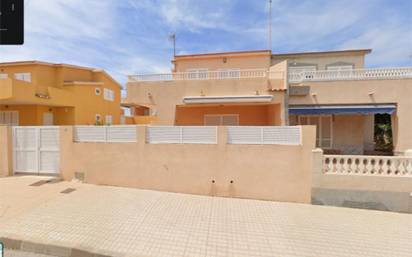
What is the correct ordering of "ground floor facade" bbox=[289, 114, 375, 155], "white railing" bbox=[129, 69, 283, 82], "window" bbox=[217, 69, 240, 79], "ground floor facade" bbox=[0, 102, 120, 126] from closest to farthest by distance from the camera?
"white railing" bbox=[129, 69, 283, 82]
"window" bbox=[217, 69, 240, 79]
"ground floor facade" bbox=[289, 114, 375, 155]
"ground floor facade" bbox=[0, 102, 120, 126]

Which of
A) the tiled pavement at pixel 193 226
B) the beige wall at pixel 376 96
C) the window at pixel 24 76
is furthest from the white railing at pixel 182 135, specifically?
the window at pixel 24 76

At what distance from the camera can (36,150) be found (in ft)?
28.6

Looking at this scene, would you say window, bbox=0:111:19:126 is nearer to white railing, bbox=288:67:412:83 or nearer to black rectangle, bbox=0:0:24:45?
black rectangle, bbox=0:0:24:45

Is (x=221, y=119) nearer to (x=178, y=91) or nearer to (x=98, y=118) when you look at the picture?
(x=178, y=91)

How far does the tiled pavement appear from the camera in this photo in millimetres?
4387

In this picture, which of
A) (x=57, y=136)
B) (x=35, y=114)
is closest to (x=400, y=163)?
(x=57, y=136)

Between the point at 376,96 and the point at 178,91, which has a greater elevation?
the point at 178,91

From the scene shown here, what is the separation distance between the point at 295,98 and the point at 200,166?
848 cm

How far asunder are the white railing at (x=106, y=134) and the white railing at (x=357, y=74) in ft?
34.3

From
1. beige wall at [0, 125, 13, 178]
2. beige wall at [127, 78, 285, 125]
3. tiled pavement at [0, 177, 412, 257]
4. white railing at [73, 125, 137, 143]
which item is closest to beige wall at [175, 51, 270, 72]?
beige wall at [127, 78, 285, 125]

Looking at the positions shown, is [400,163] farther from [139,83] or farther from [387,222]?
[139,83]

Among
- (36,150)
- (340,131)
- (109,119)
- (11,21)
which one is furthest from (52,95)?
(340,131)

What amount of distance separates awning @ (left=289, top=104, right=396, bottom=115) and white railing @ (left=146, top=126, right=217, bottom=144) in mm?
7345

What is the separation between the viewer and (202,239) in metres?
4.68
